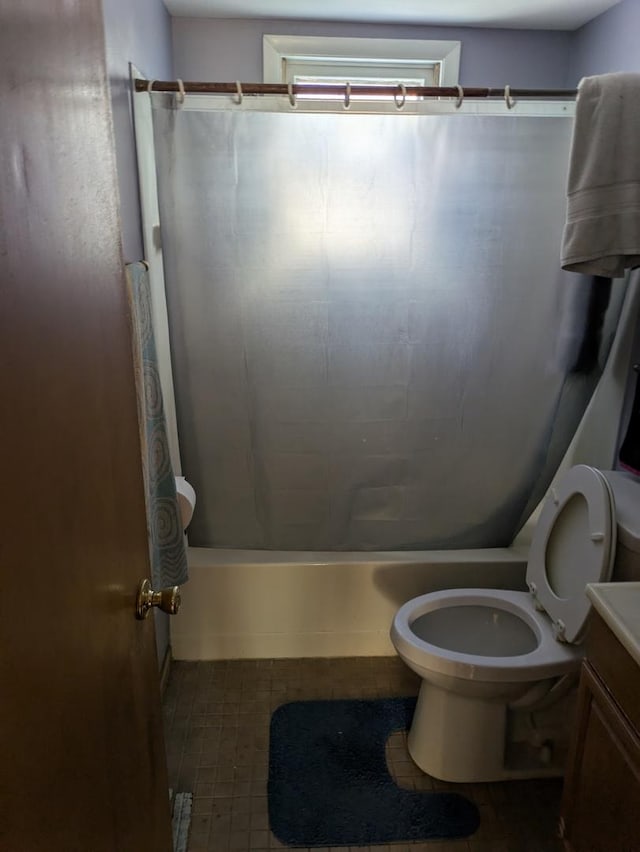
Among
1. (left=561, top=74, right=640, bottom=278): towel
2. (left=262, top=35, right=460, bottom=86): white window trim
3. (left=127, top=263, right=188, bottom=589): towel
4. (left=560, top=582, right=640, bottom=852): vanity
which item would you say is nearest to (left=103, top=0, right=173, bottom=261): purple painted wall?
(left=127, top=263, right=188, bottom=589): towel

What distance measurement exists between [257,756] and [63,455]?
5.08ft

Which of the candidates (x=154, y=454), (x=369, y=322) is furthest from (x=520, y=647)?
(x=154, y=454)

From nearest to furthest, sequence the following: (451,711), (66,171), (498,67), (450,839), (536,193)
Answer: (66,171), (450,839), (451,711), (536,193), (498,67)

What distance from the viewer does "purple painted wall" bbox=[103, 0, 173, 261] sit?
1.46 meters

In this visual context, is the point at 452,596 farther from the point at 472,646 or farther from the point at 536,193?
the point at 536,193

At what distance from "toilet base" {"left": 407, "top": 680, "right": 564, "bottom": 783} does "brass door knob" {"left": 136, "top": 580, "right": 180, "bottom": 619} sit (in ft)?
3.43

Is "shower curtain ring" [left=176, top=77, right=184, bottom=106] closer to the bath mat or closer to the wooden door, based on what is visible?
the wooden door

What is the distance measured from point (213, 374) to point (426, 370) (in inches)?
27.0

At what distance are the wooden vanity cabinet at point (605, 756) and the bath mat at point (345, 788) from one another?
382mm

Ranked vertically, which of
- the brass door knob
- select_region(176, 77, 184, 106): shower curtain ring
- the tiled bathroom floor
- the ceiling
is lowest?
the tiled bathroom floor

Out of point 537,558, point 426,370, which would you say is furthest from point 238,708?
point 426,370

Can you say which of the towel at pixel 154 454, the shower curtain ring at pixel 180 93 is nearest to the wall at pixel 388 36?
the shower curtain ring at pixel 180 93

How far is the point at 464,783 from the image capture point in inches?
69.1

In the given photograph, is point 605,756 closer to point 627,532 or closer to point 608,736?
point 608,736
